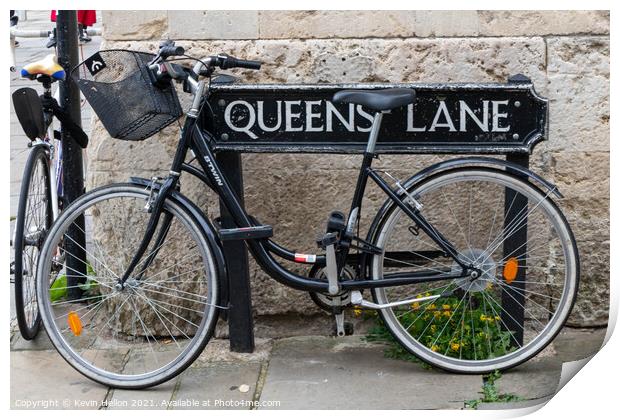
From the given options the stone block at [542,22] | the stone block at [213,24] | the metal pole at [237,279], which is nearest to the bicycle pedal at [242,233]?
the metal pole at [237,279]

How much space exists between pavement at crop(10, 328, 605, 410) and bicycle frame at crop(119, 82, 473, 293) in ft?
1.36

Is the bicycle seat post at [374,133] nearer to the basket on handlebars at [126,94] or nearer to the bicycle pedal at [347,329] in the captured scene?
the basket on handlebars at [126,94]

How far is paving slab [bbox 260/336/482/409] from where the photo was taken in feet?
14.3

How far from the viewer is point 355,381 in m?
4.54

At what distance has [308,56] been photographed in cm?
477

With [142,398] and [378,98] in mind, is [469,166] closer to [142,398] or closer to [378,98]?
[378,98]


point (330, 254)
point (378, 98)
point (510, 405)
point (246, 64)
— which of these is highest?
point (246, 64)

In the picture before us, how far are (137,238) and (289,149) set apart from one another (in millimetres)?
939

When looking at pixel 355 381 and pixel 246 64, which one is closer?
pixel 246 64

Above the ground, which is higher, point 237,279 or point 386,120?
point 386,120

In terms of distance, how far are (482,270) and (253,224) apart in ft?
3.20

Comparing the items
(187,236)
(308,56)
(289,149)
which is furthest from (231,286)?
(308,56)

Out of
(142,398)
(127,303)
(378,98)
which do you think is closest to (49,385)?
(142,398)

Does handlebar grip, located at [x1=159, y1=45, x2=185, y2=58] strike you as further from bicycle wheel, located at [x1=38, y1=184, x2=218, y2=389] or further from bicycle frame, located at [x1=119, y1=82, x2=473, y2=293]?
bicycle wheel, located at [x1=38, y1=184, x2=218, y2=389]
